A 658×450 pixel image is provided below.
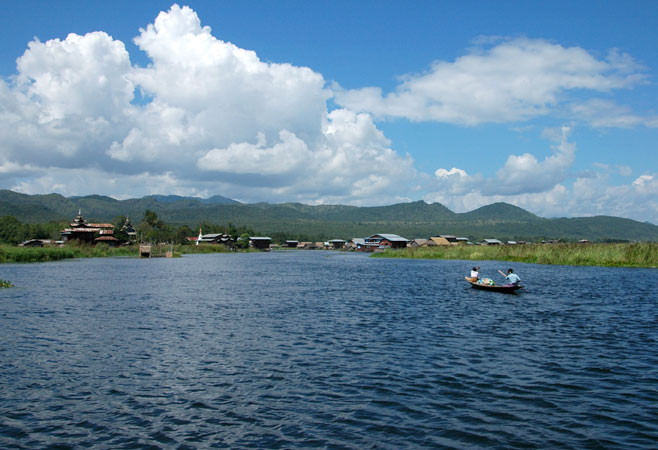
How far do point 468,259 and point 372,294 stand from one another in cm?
6830

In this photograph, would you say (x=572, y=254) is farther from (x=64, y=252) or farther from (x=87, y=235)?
(x=87, y=235)

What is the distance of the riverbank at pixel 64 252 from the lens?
300 ft

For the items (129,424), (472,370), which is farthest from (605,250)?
(129,424)

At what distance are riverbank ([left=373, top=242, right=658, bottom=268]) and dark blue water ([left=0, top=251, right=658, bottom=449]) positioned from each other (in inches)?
1663

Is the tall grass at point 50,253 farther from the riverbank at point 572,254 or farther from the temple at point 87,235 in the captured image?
the riverbank at point 572,254

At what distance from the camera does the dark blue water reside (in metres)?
12.9

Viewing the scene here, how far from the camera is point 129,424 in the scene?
13.4 metres

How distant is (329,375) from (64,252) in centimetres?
10908

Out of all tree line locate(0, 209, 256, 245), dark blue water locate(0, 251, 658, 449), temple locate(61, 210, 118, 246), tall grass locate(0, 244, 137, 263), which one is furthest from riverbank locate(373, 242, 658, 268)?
temple locate(61, 210, 118, 246)

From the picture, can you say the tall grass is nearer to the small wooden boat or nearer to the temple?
the temple

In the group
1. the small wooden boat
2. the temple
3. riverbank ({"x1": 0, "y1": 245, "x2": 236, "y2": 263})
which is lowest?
riverbank ({"x1": 0, "y1": 245, "x2": 236, "y2": 263})

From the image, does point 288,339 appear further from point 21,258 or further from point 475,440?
point 21,258

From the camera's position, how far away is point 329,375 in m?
17.9

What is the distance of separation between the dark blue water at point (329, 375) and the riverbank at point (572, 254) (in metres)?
42.2
